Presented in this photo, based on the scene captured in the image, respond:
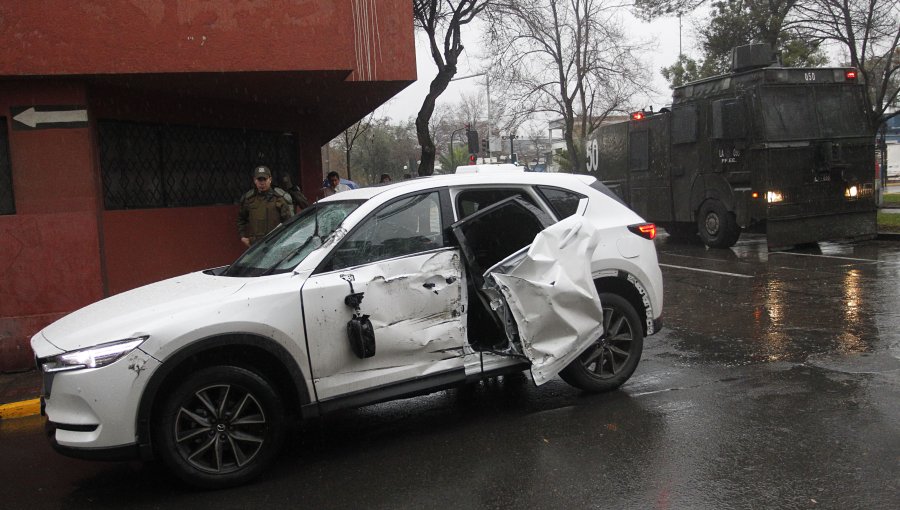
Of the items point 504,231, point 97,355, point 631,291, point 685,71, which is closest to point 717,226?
point 631,291

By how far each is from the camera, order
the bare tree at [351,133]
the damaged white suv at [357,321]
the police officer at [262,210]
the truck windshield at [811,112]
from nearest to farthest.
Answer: the damaged white suv at [357,321], the police officer at [262,210], the truck windshield at [811,112], the bare tree at [351,133]

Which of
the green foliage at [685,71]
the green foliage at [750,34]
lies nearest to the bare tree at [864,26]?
the green foliage at [750,34]

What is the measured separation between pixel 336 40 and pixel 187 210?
3162 millimetres

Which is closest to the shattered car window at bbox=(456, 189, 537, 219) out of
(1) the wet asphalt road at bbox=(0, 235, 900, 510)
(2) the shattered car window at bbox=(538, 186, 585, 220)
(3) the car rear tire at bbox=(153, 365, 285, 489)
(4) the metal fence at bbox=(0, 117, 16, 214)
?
(2) the shattered car window at bbox=(538, 186, 585, 220)

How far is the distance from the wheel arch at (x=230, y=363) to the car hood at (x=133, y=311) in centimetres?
23

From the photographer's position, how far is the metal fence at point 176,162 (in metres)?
8.73

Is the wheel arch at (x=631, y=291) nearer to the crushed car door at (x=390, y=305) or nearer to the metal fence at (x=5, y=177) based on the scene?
the crushed car door at (x=390, y=305)

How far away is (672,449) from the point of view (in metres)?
4.54

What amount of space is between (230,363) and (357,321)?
78cm

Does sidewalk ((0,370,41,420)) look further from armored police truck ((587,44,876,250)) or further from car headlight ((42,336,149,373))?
armored police truck ((587,44,876,250))

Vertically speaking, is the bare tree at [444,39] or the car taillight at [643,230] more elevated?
the bare tree at [444,39]

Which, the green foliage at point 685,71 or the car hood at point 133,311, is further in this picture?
the green foliage at point 685,71


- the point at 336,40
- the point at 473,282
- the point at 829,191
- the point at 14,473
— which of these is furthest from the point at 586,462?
the point at 829,191

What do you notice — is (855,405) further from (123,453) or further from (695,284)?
(695,284)
